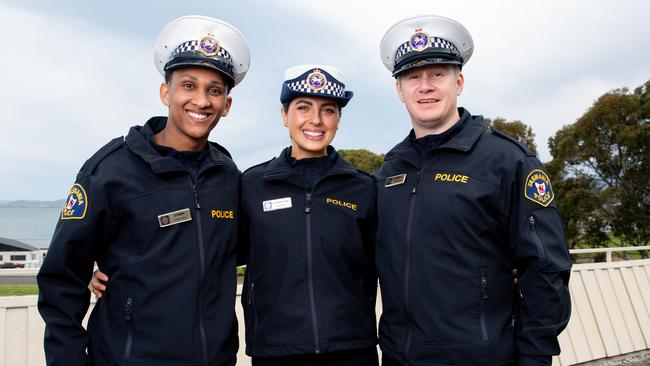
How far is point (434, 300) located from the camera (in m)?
2.29

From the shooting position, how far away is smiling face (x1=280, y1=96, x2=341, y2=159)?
2725 mm

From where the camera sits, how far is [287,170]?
2621 mm

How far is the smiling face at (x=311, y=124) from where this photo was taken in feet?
8.94

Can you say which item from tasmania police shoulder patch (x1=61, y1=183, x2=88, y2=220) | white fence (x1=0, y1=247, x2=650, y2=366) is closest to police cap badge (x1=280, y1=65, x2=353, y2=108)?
tasmania police shoulder patch (x1=61, y1=183, x2=88, y2=220)

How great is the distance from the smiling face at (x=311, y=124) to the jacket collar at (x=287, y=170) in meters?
0.11

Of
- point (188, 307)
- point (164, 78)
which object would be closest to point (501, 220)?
point (188, 307)

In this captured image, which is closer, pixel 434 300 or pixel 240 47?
pixel 434 300

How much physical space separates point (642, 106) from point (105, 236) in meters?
23.1

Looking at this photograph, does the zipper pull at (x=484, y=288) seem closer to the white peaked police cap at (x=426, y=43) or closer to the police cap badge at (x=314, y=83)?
the white peaked police cap at (x=426, y=43)

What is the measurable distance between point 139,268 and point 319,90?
128 centimetres

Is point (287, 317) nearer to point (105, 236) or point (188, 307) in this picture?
point (188, 307)

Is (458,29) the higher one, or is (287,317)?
(458,29)

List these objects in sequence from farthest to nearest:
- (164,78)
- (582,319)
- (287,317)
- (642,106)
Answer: (642,106), (582,319), (164,78), (287,317)

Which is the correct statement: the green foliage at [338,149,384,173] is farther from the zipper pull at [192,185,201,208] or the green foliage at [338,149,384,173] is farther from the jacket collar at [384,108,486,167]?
the zipper pull at [192,185,201,208]
